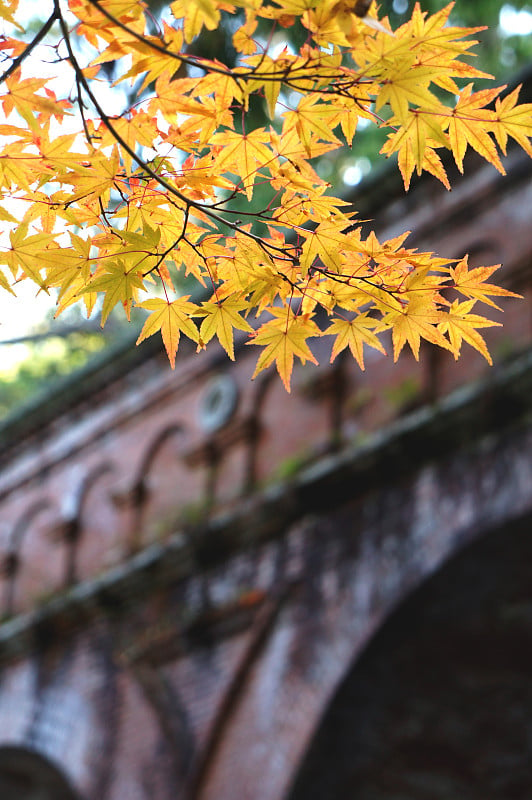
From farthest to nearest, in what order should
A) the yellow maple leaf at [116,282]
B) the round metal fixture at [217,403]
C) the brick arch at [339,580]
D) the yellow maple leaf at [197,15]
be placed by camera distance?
1. the round metal fixture at [217,403]
2. the brick arch at [339,580]
3. the yellow maple leaf at [116,282]
4. the yellow maple leaf at [197,15]

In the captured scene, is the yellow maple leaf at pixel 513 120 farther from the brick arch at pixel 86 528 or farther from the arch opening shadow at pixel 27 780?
the arch opening shadow at pixel 27 780

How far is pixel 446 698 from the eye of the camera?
6703 mm

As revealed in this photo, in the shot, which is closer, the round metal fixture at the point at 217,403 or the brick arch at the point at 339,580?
the brick arch at the point at 339,580

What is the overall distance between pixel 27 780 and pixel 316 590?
159 inches

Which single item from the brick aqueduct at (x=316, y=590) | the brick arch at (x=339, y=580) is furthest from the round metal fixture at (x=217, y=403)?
the brick arch at (x=339, y=580)

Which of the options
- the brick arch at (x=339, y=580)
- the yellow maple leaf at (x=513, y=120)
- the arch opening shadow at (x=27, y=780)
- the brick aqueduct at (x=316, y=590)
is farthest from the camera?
the arch opening shadow at (x=27, y=780)

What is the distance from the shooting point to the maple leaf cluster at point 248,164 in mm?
1947

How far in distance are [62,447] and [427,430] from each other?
4.82 metres

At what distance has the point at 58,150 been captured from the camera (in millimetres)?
2092

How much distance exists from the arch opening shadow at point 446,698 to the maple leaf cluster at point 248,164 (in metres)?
3.46

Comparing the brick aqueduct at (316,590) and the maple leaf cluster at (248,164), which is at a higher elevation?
the brick aqueduct at (316,590)

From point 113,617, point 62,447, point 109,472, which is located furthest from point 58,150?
point 62,447

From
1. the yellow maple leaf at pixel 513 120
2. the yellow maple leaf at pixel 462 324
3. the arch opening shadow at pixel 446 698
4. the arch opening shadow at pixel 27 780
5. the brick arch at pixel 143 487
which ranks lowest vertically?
the yellow maple leaf at pixel 462 324

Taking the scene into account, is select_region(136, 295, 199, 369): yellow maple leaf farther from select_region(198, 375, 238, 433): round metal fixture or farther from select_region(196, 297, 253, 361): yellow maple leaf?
select_region(198, 375, 238, 433): round metal fixture
